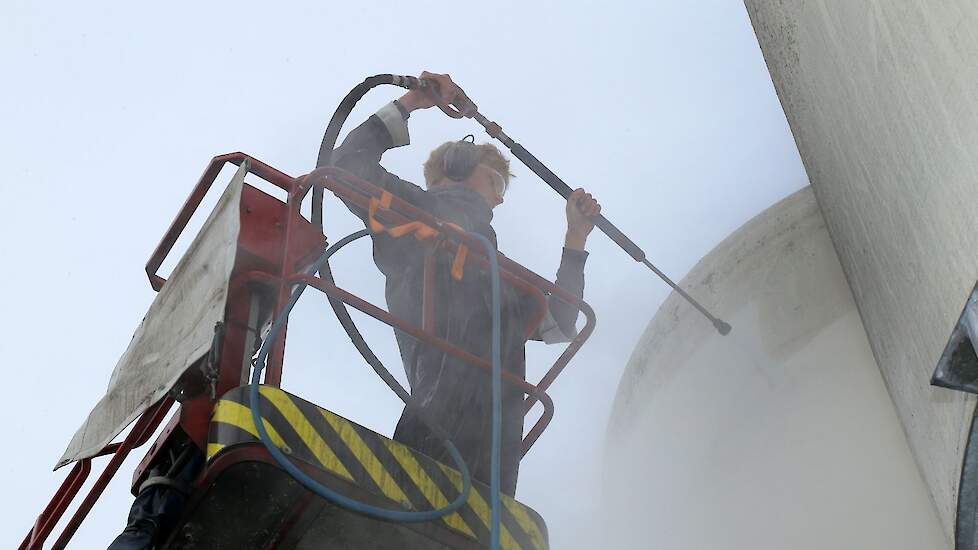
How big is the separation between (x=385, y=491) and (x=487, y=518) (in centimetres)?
39

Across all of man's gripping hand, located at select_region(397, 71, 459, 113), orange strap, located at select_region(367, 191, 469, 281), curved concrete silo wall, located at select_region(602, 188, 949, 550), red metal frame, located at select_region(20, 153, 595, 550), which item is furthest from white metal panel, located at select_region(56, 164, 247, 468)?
curved concrete silo wall, located at select_region(602, 188, 949, 550)

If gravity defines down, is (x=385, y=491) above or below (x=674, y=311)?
below

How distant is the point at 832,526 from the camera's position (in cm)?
527

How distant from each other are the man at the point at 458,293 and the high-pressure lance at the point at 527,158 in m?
0.05

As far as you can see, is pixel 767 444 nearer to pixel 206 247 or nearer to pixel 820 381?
pixel 820 381

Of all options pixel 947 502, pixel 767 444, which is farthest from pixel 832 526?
pixel 947 502

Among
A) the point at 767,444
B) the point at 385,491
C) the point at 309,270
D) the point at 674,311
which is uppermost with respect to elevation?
the point at 674,311

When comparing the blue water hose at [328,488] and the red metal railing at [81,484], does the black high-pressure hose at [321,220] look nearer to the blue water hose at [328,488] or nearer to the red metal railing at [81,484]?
the blue water hose at [328,488]

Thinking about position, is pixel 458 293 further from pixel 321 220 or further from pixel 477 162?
pixel 477 162

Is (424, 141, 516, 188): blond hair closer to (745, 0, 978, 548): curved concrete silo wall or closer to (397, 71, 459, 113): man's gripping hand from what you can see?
(397, 71, 459, 113): man's gripping hand

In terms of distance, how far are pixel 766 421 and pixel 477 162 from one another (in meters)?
2.51

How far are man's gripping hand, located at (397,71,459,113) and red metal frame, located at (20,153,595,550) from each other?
0.85 m

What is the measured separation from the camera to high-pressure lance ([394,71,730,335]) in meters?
4.24

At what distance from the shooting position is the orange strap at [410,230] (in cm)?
327
